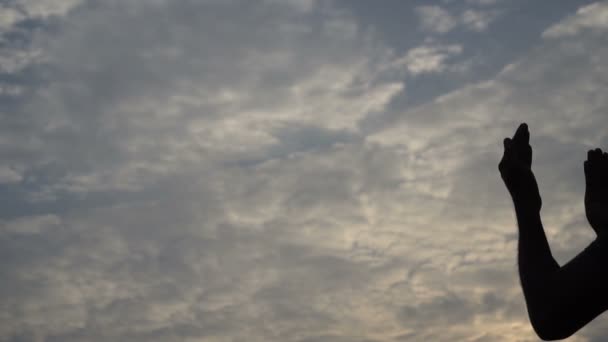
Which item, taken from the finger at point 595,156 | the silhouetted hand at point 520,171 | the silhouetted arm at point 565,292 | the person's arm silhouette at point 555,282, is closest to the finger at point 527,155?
the silhouetted hand at point 520,171

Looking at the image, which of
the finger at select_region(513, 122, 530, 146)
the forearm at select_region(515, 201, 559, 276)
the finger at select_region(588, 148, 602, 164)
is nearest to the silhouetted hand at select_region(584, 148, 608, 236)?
the finger at select_region(588, 148, 602, 164)

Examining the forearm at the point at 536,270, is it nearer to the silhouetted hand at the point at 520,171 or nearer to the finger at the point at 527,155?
the silhouetted hand at the point at 520,171

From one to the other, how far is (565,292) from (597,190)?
765mm

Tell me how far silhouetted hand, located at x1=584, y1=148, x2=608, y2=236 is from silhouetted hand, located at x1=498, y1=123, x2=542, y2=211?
0.25 m

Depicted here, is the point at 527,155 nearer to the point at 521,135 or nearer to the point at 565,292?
the point at 521,135

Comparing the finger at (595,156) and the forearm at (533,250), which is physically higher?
the finger at (595,156)

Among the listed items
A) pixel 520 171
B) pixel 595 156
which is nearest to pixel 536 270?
pixel 520 171

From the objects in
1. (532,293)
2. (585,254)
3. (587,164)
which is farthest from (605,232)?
(587,164)

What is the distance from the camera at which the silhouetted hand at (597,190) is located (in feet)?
8.11

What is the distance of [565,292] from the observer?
2105 mm

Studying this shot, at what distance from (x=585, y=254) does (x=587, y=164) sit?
2.61ft

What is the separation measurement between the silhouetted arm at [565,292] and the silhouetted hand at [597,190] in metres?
0.28

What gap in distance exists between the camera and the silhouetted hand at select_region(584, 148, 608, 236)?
247 centimetres

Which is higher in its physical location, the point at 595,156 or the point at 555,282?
the point at 595,156
